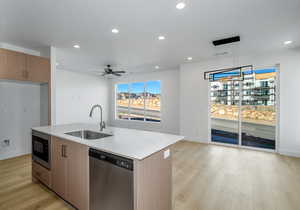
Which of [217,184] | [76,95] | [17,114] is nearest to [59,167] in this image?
[217,184]

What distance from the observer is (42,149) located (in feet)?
7.30

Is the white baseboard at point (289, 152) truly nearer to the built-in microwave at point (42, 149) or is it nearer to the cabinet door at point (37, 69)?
the built-in microwave at point (42, 149)

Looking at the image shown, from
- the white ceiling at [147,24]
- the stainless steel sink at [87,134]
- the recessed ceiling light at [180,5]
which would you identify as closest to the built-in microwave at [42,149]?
the stainless steel sink at [87,134]

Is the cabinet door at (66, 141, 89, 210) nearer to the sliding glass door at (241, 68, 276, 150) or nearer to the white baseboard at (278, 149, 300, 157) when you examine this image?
the sliding glass door at (241, 68, 276, 150)

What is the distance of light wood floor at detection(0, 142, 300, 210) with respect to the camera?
1939mm

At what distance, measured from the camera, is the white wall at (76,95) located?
5.81m

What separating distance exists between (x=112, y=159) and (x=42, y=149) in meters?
1.57

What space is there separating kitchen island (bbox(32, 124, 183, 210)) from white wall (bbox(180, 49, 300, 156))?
11.4ft

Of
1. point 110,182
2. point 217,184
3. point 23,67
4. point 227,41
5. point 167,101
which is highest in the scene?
point 227,41

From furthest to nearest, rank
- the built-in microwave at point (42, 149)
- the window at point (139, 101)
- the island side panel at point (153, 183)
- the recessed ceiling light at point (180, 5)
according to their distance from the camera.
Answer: the window at point (139, 101), the built-in microwave at point (42, 149), the recessed ceiling light at point (180, 5), the island side panel at point (153, 183)

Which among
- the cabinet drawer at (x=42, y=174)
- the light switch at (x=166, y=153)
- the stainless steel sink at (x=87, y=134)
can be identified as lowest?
the cabinet drawer at (x=42, y=174)

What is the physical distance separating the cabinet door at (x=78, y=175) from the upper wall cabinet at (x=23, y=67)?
97.8 inches

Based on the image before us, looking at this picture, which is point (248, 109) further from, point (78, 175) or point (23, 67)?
point (23, 67)

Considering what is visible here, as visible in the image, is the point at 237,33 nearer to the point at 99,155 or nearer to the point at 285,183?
the point at 285,183
